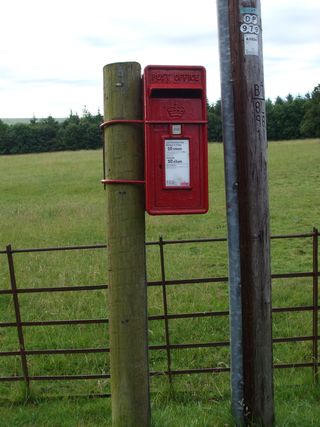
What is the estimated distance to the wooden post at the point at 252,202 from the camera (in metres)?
3.17

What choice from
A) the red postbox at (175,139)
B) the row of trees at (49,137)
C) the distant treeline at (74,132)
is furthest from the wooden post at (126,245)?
the row of trees at (49,137)

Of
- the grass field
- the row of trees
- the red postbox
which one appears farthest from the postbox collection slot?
the row of trees

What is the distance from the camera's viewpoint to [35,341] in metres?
6.39

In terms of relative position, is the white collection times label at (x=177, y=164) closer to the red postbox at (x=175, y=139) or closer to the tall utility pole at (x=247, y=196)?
the red postbox at (x=175, y=139)

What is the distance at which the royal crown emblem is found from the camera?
10.0ft

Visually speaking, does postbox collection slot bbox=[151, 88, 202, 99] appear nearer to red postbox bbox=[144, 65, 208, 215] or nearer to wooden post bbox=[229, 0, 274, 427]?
red postbox bbox=[144, 65, 208, 215]

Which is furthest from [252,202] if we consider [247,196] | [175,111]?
[175,111]

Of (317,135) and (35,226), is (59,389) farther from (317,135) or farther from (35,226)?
(317,135)

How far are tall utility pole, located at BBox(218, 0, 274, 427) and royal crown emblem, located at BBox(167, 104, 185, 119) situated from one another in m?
0.33

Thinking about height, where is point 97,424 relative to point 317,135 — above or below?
below

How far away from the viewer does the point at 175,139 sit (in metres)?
3.06

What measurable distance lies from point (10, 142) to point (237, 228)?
291 feet

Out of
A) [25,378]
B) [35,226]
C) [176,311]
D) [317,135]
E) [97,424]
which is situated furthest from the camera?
[317,135]

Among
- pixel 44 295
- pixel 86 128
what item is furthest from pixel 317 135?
pixel 44 295
